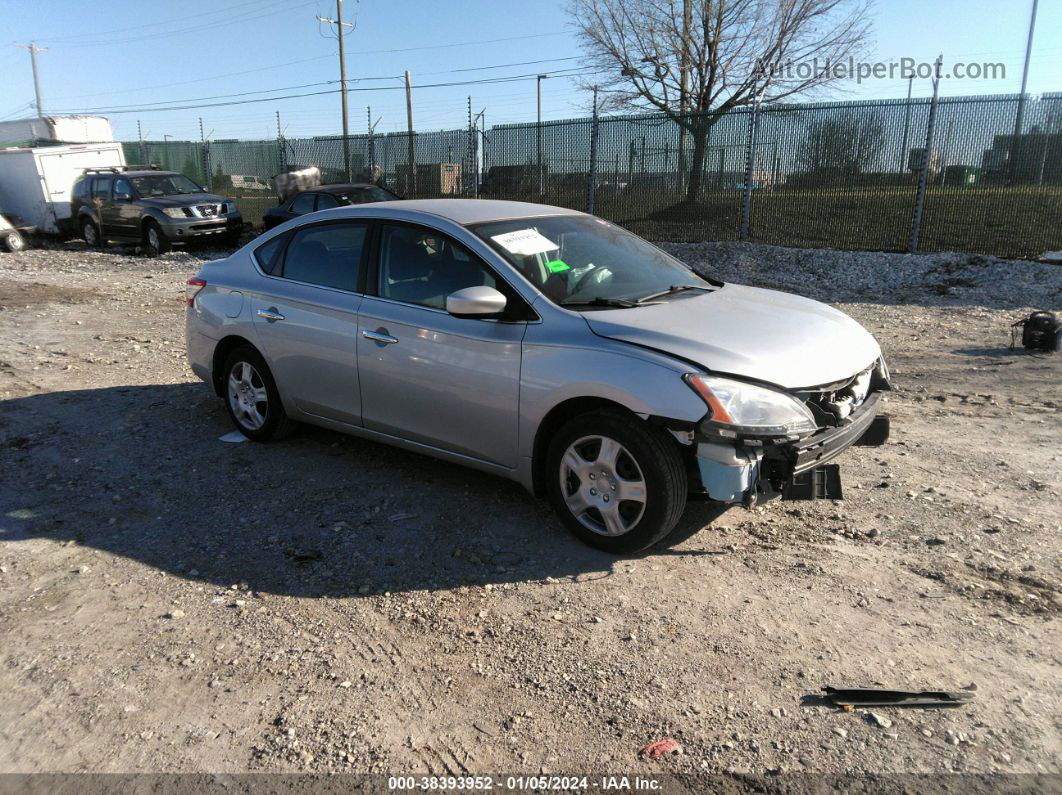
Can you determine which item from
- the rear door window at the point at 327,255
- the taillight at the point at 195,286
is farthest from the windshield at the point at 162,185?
the rear door window at the point at 327,255

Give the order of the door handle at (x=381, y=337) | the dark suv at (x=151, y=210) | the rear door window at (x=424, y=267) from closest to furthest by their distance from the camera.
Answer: the rear door window at (x=424, y=267), the door handle at (x=381, y=337), the dark suv at (x=151, y=210)

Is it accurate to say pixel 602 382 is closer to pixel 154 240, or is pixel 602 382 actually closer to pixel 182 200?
pixel 182 200

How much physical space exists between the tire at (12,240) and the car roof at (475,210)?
18667 mm

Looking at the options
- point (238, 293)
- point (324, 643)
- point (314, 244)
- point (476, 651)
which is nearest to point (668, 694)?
point (476, 651)

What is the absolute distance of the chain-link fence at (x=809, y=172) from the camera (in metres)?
→ 14.2

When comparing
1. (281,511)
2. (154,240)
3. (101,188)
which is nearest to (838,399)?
(281,511)

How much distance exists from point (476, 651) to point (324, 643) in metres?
0.65

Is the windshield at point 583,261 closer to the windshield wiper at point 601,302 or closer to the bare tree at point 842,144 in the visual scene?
the windshield wiper at point 601,302

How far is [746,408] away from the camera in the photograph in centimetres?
362

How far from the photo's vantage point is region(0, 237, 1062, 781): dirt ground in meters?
2.79

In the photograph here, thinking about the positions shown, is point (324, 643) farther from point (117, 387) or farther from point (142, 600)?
point (117, 387)

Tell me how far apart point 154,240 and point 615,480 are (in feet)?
57.5

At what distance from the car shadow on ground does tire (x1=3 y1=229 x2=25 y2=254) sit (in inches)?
643

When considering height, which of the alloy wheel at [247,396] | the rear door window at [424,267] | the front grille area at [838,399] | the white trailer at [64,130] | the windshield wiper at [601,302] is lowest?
the alloy wheel at [247,396]
